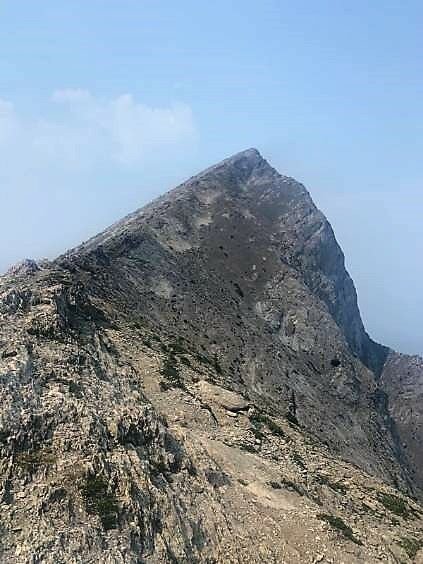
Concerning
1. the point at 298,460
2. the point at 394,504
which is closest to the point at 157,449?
the point at 298,460

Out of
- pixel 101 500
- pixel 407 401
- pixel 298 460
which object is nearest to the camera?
pixel 101 500

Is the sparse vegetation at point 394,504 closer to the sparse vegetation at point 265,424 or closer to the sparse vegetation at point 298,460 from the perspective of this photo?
the sparse vegetation at point 298,460

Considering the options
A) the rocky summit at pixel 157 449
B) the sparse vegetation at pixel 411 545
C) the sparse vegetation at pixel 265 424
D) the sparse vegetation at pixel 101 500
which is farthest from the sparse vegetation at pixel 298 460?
the sparse vegetation at pixel 101 500

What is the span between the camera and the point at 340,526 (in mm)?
23922

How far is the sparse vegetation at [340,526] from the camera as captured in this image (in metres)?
23.4

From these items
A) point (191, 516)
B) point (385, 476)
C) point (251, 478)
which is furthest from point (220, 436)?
point (385, 476)

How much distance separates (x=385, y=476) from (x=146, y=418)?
49.7m

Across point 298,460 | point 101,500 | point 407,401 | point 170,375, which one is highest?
point 170,375

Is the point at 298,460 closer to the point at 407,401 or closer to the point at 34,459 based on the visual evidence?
the point at 34,459

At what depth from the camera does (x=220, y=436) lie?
30016 mm

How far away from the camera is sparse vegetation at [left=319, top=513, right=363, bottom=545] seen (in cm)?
2339

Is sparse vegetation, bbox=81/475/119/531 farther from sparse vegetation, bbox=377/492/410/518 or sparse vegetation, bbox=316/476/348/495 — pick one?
sparse vegetation, bbox=377/492/410/518

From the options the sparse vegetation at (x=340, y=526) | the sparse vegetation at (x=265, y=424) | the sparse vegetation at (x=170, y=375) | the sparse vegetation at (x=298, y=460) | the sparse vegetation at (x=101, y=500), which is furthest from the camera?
the sparse vegetation at (x=265, y=424)

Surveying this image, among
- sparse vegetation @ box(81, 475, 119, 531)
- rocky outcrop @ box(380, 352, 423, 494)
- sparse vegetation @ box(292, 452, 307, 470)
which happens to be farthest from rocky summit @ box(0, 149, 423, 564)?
rocky outcrop @ box(380, 352, 423, 494)
